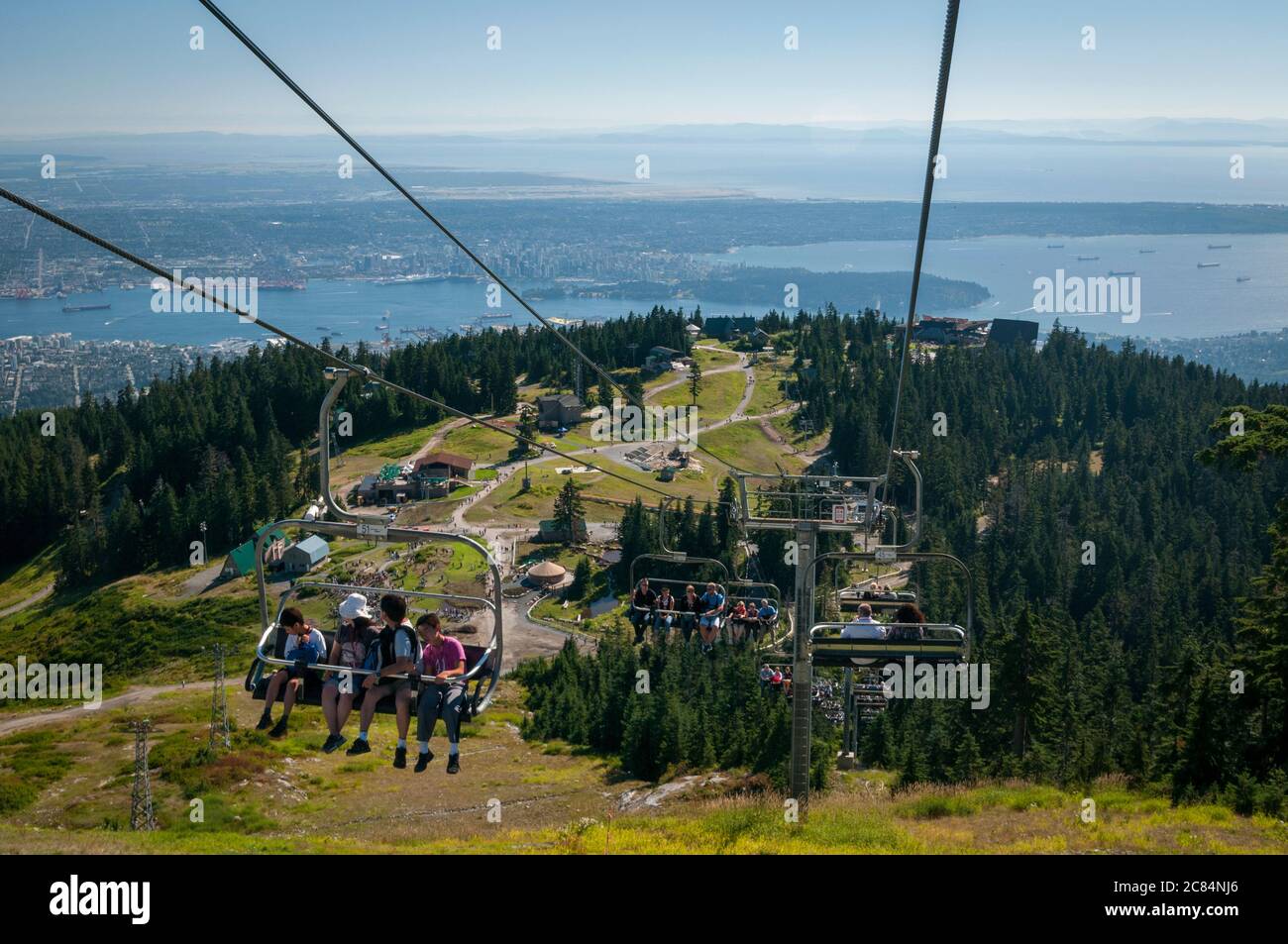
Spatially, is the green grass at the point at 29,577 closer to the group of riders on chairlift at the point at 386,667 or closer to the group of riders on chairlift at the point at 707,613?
the group of riders on chairlift at the point at 707,613

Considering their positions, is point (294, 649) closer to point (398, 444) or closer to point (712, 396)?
point (398, 444)

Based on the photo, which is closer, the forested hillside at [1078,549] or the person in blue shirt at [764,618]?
the person in blue shirt at [764,618]

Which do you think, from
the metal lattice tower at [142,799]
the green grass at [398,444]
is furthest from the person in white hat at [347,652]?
the green grass at [398,444]

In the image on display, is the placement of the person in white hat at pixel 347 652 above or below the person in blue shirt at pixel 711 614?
above

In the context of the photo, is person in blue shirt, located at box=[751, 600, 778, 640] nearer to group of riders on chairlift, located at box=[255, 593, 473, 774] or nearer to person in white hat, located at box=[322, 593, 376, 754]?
group of riders on chairlift, located at box=[255, 593, 473, 774]

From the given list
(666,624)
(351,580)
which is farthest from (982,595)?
(666,624)

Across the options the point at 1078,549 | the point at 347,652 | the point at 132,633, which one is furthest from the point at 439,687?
the point at 1078,549
